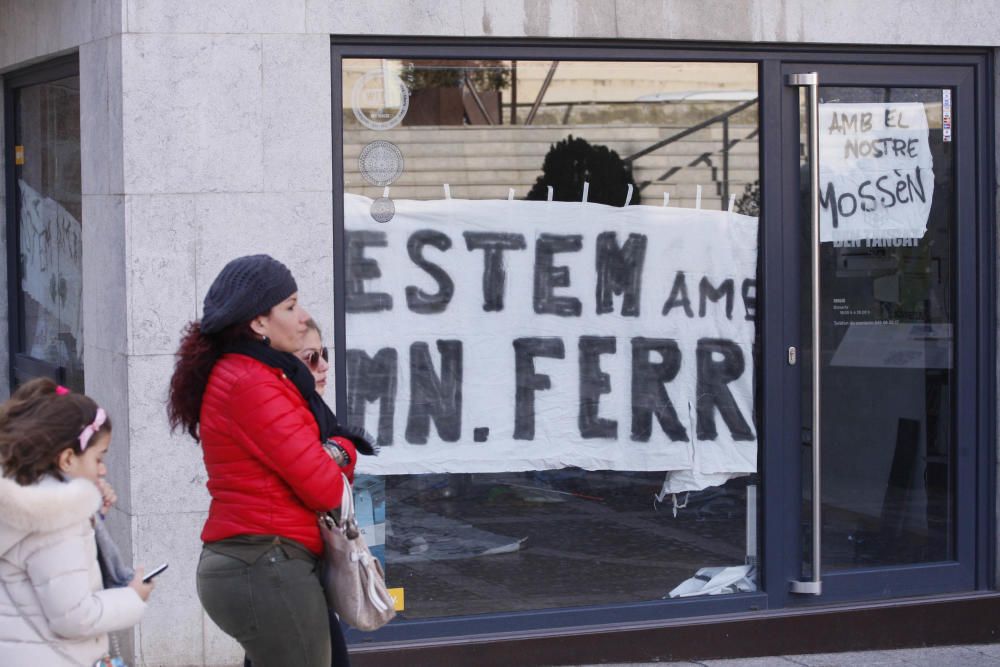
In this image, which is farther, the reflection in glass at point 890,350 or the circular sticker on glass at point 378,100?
the reflection in glass at point 890,350

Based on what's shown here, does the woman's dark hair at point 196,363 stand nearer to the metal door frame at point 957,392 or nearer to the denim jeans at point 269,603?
the denim jeans at point 269,603

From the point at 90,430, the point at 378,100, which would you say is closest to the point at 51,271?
the point at 378,100

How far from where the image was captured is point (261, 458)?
3885 mm

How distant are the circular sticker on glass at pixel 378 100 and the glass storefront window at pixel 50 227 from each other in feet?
4.95

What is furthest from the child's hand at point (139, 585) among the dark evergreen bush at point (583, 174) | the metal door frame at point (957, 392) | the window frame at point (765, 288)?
the metal door frame at point (957, 392)

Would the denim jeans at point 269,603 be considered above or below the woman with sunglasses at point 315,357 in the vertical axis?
below

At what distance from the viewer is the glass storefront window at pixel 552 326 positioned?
624 cm

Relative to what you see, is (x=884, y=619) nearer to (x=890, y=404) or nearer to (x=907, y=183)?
(x=890, y=404)

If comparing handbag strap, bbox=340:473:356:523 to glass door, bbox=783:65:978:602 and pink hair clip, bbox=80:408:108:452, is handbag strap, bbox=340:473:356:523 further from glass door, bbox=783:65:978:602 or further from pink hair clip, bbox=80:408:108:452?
glass door, bbox=783:65:978:602

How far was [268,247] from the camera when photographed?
5.91 metres

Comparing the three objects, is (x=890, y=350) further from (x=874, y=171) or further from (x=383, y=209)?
(x=383, y=209)

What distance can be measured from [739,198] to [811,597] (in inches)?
76.1

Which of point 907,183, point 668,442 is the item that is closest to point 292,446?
point 668,442

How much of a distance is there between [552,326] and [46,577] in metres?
3.41
